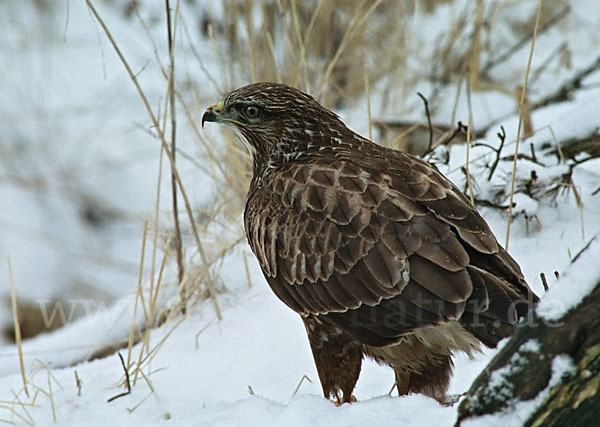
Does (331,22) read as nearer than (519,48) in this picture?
Yes

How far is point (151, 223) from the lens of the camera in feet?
19.5

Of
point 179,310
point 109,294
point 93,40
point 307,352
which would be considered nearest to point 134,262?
point 109,294

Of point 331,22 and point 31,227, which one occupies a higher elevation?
point 331,22

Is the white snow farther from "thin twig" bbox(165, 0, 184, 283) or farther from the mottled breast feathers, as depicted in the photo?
"thin twig" bbox(165, 0, 184, 283)

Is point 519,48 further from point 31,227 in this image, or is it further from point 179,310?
point 31,227

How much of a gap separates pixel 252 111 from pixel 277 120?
0.12 m

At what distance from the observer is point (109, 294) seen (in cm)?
769

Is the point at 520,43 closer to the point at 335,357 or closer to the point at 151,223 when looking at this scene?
the point at 151,223

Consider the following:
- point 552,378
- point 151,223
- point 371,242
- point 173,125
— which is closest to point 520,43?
point 151,223

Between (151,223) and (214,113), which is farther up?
(214,113)

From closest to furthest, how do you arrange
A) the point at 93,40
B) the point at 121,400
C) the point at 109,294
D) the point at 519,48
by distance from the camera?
the point at 121,400 < the point at 519,48 < the point at 109,294 < the point at 93,40

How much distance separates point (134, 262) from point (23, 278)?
104 cm

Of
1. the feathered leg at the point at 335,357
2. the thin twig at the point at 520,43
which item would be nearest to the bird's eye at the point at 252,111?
the feathered leg at the point at 335,357

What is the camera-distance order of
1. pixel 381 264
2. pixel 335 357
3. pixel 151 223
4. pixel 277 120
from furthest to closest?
1. pixel 151 223
2. pixel 277 120
3. pixel 335 357
4. pixel 381 264
